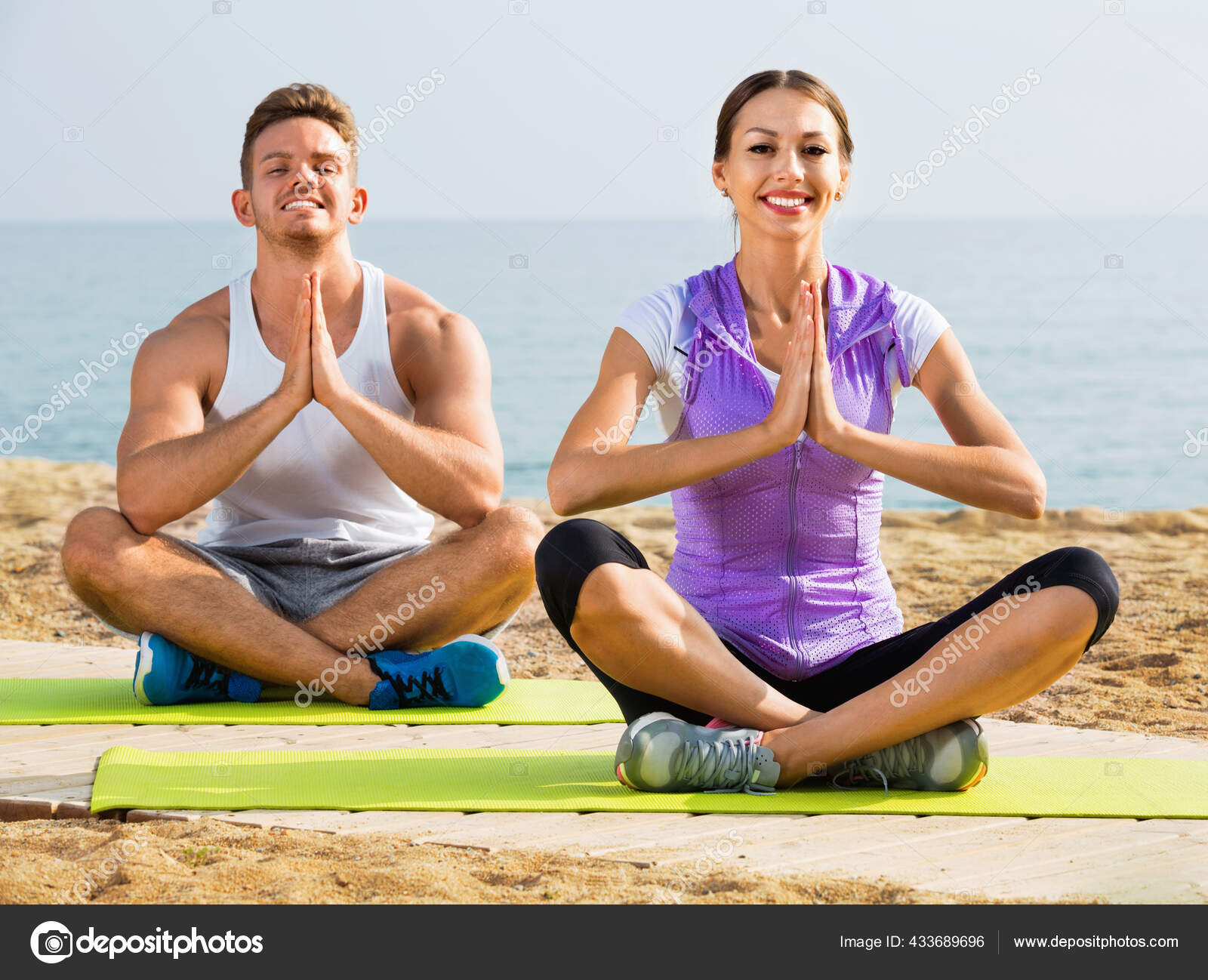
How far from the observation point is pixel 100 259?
4284 centimetres

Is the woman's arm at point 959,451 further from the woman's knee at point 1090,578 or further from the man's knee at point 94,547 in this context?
the man's knee at point 94,547

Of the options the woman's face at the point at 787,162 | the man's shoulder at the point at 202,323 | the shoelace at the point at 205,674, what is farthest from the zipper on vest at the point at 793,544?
the man's shoulder at the point at 202,323

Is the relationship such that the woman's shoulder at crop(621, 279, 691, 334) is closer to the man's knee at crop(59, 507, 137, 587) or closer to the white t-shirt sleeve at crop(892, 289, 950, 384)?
the white t-shirt sleeve at crop(892, 289, 950, 384)

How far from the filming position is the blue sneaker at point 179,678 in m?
4.06

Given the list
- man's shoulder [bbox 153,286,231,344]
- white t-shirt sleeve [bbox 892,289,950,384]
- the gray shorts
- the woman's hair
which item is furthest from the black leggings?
man's shoulder [bbox 153,286,231,344]

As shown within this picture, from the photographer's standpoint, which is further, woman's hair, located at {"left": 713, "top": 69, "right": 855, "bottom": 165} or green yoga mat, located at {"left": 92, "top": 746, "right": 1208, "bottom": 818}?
woman's hair, located at {"left": 713, "top": 69, "right": 855, "bottom": 165}

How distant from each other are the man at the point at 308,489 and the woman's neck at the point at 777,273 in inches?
45.7

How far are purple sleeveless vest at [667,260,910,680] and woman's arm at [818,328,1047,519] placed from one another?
0.41 ft

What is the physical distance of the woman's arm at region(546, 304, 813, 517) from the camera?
9.57 ft

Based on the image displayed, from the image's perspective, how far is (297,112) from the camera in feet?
14.2
